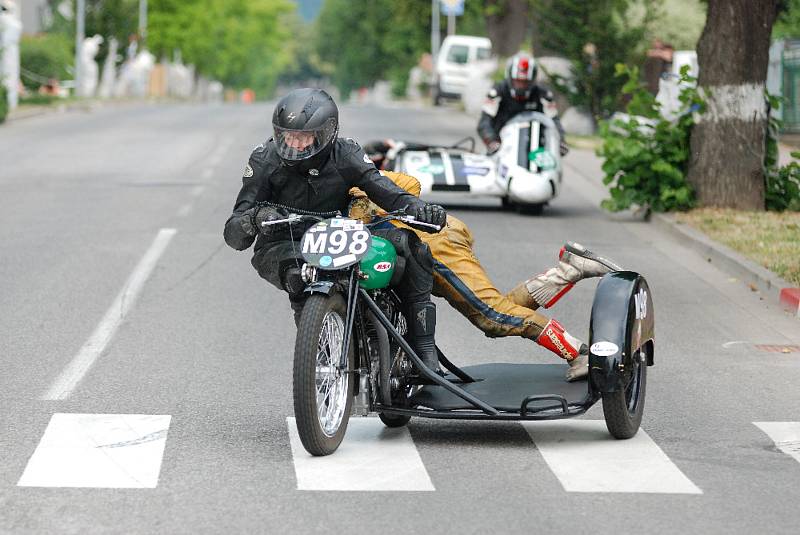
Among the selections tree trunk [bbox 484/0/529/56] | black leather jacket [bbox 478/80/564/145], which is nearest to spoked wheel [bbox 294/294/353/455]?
black leather jacket [bbox 478/80/564/145]

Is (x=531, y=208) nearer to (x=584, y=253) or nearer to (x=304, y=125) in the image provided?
(x=584, y=253)

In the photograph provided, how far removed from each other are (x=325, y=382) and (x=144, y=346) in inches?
139

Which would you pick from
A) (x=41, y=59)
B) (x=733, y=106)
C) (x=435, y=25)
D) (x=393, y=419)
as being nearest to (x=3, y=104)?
(x=41, y=59)

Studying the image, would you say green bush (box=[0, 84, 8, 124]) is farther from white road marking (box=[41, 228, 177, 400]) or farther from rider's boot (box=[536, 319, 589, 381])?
rider's boot (box=[536, 319, 589, 381])

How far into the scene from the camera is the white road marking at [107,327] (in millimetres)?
9546

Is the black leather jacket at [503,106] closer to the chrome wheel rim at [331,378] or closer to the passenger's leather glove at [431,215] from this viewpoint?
the passenger's leather glove at [431,215]

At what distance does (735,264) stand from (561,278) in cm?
705

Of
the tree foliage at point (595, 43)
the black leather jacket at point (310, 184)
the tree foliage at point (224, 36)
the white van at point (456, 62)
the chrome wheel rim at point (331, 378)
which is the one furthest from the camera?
the tree foliage at point (224, 36)

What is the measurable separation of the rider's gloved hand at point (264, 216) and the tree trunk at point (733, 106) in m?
12.0

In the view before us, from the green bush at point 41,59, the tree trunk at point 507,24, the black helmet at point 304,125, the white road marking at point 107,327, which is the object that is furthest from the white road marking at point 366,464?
the green bush at point 41,59

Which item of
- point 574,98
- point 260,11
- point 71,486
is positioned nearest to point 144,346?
point 71,486

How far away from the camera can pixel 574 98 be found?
35.6m

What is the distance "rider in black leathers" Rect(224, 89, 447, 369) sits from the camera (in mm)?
7902

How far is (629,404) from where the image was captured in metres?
8.44
